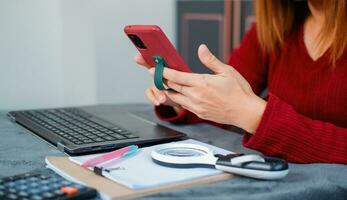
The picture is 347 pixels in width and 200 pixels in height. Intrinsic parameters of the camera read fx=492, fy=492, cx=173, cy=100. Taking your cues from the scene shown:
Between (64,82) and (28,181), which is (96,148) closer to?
(28,181)

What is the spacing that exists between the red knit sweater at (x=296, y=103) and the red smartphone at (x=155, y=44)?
Answer: 0.15 metres

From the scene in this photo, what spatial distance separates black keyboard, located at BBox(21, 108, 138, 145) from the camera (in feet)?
2.41

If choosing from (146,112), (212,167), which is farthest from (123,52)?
(212,167)

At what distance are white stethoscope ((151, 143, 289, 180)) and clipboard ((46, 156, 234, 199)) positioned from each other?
2 centimetres

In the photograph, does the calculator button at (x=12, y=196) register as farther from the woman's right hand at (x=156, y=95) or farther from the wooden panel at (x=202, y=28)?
the wooden panel at (x=202, y=28)

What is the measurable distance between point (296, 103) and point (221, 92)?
0.28m

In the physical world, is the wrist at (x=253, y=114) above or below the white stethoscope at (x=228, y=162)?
above

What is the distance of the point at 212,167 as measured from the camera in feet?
2.01

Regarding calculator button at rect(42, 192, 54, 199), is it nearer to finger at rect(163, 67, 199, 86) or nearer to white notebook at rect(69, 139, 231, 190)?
white notebook at rect(69, 139, 231, 190)

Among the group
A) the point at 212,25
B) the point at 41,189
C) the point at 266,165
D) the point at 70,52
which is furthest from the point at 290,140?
the point at 212,25

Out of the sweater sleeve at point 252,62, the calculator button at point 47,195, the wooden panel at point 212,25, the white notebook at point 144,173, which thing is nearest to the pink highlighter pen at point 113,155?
the white notebook at point 144,173

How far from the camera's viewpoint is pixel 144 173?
58 cm

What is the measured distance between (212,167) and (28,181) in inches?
8.7

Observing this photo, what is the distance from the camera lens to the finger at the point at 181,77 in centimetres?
72
